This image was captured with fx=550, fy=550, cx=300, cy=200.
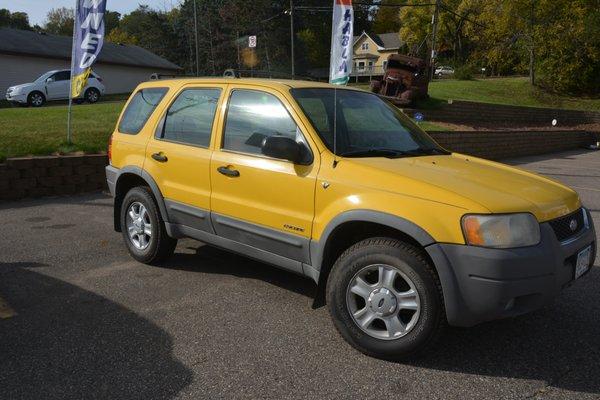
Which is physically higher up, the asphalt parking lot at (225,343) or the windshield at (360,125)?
the windshield at (360,125)

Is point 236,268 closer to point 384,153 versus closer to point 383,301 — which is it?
point 384,153

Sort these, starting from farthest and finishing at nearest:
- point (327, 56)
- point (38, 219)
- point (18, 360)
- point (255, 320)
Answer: point (327, 56)
point (38, 219)
point (255, 320)
point (18, 360)

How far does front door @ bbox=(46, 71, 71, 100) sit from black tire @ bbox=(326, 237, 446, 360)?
22825 millimetres

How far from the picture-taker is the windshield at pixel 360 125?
4.04 m

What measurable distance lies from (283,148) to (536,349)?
2161 millimetres

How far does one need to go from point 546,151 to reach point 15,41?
98.8 ft

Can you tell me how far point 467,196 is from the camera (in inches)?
128

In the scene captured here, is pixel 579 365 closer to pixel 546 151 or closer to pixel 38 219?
pixel 38 219

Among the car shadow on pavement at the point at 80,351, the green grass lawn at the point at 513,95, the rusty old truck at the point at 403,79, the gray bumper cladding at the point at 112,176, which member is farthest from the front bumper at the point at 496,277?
the green grass lawn at the point at 513,95

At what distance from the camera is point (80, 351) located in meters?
3.51

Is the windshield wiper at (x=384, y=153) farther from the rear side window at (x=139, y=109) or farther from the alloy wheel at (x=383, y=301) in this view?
the rear side window at (x=139, y=109)

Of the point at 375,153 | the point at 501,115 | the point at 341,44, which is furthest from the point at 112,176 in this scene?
the point at 501,115

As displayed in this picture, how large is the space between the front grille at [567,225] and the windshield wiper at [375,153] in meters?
1.19

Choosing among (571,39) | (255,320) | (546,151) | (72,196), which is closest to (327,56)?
(571,39)
